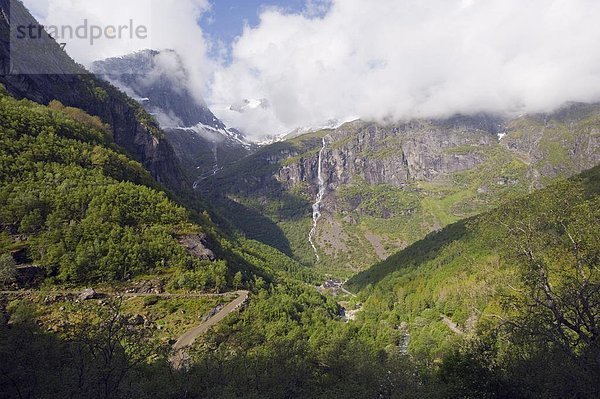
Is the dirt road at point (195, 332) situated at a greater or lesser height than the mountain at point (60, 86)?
lesser

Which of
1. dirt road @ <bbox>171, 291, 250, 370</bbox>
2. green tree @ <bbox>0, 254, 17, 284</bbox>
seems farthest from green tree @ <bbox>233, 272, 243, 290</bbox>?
green tree @ <bbox>0, 254, 17, 284</bbox>

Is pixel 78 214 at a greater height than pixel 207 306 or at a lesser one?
greater

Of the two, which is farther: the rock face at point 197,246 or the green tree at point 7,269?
the rock face at point 197,246

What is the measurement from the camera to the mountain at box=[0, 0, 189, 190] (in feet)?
433

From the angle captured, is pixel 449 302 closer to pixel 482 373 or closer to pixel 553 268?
pixel 482 373

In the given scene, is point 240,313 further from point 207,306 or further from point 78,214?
point 78,214

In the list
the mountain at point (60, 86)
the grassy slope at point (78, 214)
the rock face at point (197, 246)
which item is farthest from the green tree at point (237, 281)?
the mountain at point (60, 86)

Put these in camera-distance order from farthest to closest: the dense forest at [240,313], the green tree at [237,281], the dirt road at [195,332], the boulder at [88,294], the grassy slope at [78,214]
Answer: the green tree at [237,281]
the grassy slope at [78,214]
the boulder at [88,294]
the dirt road at [195,332]
the dense forest at [240,313]

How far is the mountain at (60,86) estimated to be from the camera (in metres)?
132

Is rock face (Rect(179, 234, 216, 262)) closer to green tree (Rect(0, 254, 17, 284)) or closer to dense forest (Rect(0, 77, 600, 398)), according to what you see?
dense forest (Rect(0, 77, 600, 398))

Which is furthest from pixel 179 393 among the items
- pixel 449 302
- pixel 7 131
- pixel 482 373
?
pixel 449 302

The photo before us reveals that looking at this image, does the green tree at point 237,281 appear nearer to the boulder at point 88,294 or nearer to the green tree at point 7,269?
the boulder at point 88,294

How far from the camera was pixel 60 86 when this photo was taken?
156 meters

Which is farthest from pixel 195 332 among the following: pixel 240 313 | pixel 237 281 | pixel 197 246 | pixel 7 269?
pixel 7 269
